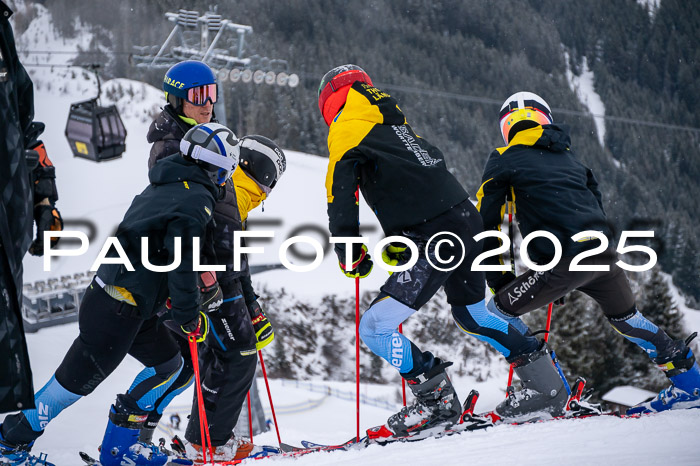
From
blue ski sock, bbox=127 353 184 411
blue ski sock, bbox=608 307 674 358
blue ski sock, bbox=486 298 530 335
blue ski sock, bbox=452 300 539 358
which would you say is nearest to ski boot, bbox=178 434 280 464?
blue ski sock, bbox=127 353 184 411

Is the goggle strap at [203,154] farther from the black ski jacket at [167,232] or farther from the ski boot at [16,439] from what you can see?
the ski boot at [16,439]

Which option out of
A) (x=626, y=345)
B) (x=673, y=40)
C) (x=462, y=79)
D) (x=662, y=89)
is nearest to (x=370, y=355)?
(x=626, y=345)

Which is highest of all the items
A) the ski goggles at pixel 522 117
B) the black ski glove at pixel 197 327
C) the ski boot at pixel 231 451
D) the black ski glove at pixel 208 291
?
the ski goggles at pixel 522 117

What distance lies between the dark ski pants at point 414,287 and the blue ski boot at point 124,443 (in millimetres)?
1538

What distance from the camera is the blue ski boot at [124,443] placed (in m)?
4.22

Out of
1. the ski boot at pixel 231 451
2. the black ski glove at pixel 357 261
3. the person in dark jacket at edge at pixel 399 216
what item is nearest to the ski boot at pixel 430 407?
the person in dark jacket at edge at pixel 399 216

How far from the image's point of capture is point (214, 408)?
4.39 metres

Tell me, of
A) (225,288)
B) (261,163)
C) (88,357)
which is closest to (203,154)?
(261,163)

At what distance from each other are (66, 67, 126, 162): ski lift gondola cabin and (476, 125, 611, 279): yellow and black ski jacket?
1264 centimetres

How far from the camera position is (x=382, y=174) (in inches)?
162

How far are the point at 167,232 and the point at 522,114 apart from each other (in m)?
2.73

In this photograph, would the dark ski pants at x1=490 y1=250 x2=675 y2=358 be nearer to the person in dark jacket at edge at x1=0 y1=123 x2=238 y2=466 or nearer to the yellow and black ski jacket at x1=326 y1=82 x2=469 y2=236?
the yellow and black ski jacket at x1=326 y1=82 x2=469 y2=236

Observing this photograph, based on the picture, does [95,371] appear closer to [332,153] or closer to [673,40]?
[332,153]

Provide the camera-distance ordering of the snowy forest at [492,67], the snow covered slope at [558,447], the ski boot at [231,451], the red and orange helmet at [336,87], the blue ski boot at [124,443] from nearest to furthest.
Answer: the snow covered slope at [558,447] → the blue ski boot at [124,443] → the red and orange helmet at [336,87] → the ski boot at [231,451] → the snowy forest at [492,67]
